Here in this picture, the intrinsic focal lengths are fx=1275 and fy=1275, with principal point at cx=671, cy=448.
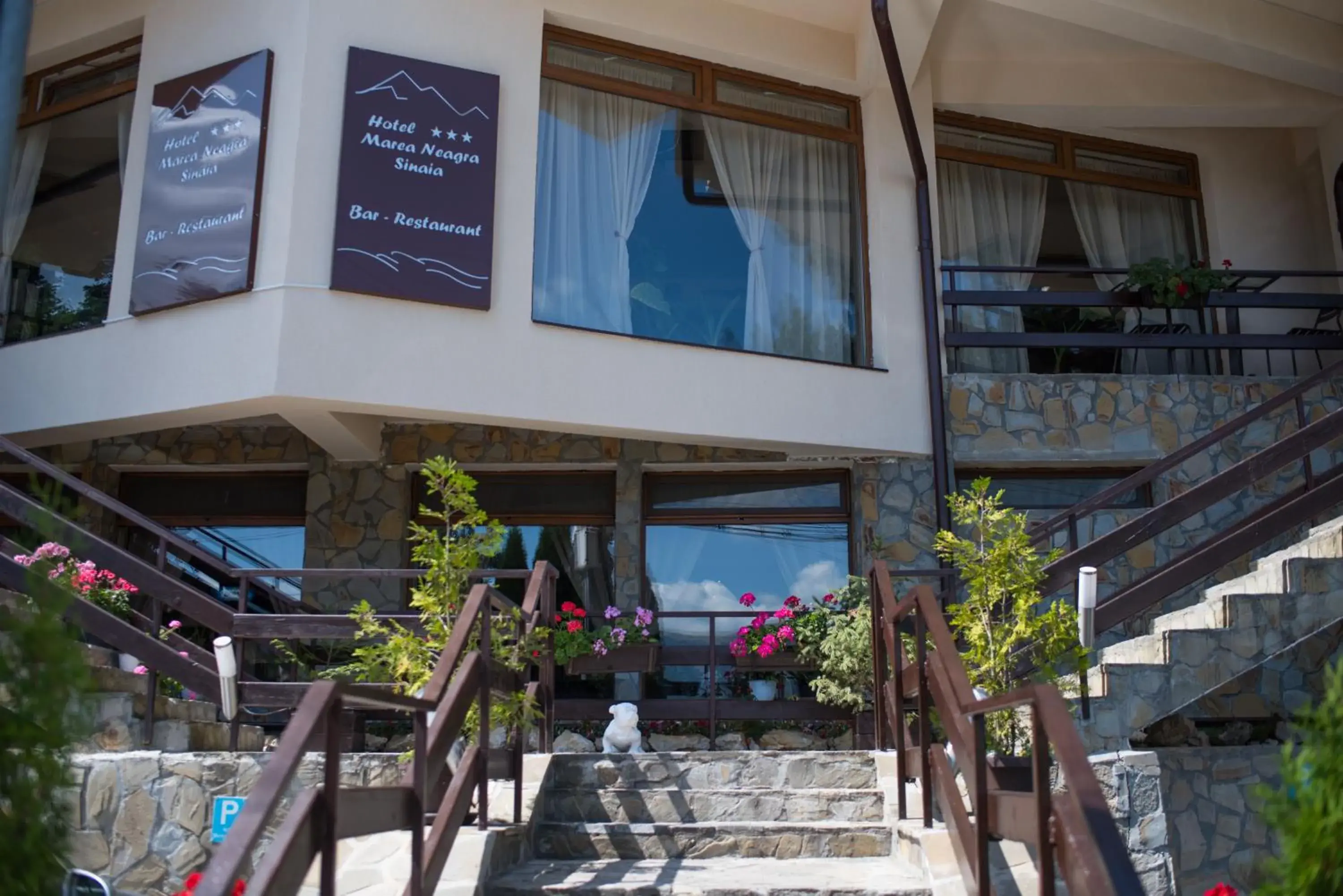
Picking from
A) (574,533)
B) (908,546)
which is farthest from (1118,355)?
(574,533)

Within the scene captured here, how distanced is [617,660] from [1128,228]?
6.16 metres

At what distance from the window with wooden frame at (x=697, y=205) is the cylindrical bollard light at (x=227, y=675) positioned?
10.7 ft

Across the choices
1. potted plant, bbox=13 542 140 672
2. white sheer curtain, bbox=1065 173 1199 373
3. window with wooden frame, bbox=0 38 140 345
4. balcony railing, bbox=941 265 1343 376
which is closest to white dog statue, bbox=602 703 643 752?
potted plant, bbox=13 542 140 672

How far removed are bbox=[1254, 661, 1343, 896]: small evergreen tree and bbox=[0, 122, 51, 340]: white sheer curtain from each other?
9984 mm

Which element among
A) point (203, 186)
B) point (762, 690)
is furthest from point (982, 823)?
point (203, 186)

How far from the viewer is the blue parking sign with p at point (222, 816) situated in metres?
6.02

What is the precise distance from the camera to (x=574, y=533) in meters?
9.90

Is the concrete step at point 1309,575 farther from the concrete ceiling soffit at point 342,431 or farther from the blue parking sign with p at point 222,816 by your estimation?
the concrete ceiling soffit at point 342,431

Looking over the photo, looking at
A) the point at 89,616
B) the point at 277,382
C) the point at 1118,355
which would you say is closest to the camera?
the point at 89,616

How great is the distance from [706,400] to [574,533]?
5.73 feet

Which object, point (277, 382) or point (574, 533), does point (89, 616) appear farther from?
point (574, 533)

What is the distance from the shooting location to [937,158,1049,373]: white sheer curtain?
10570 mm

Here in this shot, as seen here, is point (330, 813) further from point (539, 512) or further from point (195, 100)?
point (195, 100)

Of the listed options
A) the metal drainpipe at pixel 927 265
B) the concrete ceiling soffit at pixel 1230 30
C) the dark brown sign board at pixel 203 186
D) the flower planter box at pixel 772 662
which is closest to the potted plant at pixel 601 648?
the flower planter box at pixel 772 662
